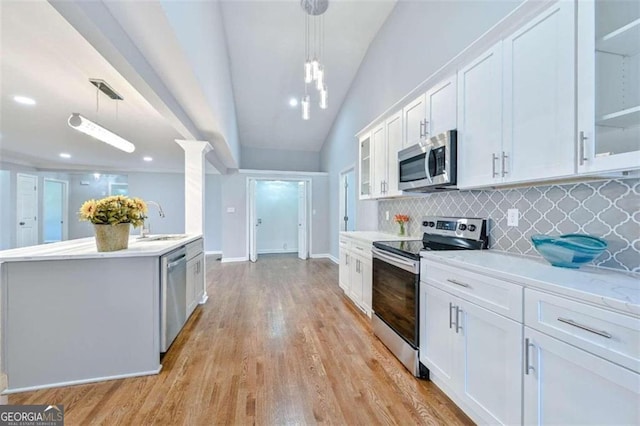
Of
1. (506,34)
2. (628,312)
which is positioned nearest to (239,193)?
(506,34)

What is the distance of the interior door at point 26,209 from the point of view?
6.50 meters

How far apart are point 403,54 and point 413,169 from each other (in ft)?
5.83

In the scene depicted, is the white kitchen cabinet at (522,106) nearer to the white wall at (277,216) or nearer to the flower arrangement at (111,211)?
the flower arrangement at (111,211)

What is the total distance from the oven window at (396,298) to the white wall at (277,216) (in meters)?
5.40

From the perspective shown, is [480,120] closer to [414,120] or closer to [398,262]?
[414,120]

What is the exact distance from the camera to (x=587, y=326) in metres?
1.01

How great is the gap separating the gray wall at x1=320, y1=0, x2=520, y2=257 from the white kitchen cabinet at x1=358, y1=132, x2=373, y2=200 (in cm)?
43

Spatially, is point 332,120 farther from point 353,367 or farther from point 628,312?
point 628,312

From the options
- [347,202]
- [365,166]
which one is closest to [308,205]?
[347,202]

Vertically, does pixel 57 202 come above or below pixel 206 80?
below

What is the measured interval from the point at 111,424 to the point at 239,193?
207 inches

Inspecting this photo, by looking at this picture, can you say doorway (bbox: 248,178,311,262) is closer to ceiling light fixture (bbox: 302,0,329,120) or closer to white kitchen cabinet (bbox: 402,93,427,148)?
ceiling light fixture (bbox: 302,0,329,120)

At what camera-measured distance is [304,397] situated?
5.91 ft

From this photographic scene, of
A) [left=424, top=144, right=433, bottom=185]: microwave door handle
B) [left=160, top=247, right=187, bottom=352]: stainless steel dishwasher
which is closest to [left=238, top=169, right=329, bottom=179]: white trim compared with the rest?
[left=160, top=247, right=187, bottom=352]: stainless steel dishwasher
